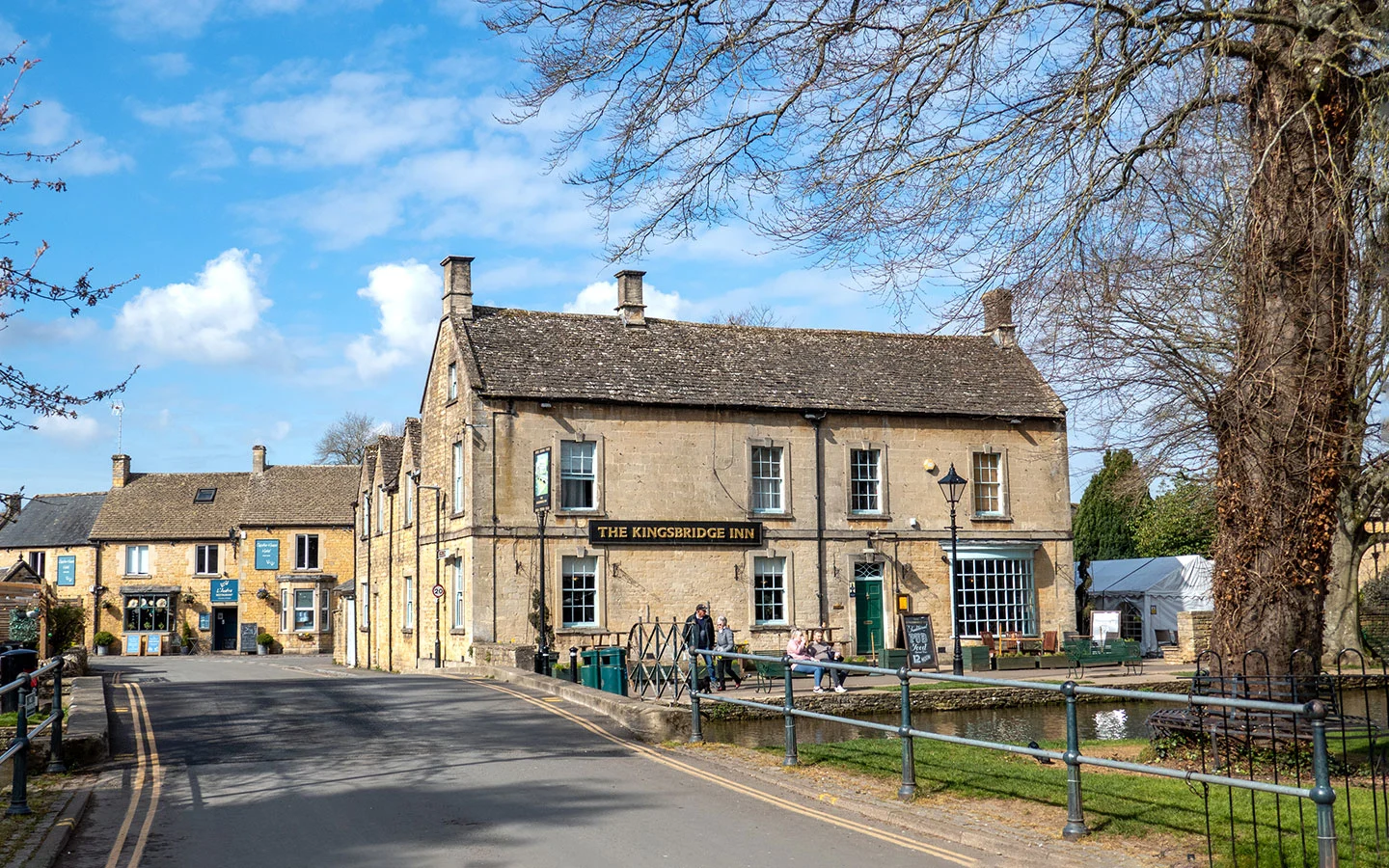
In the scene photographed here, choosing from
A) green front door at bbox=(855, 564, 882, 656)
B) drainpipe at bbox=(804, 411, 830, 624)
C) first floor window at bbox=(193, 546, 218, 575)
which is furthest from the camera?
first floor window at bbox=(193, 546, 218, 575)

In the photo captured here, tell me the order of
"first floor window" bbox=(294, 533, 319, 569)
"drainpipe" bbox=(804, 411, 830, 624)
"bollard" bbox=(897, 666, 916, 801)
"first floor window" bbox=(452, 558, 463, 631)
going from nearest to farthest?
"bollard" bbox=(897, 666, 916, 801) < "first floor window" bbox=(452, 558, 463, 631) < "drainpipe" bbox=(804, 411, 830, 624) < "first floor window" bbox=(294, 533, 319, 569)

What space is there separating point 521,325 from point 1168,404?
1622 centimetres

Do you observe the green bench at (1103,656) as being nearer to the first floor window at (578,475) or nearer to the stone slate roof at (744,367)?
the stone slate roof at (744,367)

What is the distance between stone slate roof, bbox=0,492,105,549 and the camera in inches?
2382

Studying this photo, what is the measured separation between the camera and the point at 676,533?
30.2 m

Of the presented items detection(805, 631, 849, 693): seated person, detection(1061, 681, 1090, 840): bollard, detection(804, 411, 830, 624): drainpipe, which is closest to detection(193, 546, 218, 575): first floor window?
detection(804, 411, 830, 624): drainpipe

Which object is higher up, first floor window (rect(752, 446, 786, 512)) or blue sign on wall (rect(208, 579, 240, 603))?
first floor window (rect(752, 446, 786, 512))

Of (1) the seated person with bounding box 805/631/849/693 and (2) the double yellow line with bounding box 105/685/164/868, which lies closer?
(2) the double yellow line with bounding box 105/685/164/868

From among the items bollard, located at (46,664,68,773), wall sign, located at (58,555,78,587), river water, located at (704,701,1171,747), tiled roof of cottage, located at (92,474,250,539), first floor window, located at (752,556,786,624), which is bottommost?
river water, located at (704,701,1171,747)

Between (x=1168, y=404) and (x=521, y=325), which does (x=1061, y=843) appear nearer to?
(x=1168, y=404)

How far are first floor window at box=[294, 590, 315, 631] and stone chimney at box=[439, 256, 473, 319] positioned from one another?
3075 centimetres

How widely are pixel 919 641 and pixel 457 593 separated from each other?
37.4 feet

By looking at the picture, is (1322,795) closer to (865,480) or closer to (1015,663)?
(1015,663)

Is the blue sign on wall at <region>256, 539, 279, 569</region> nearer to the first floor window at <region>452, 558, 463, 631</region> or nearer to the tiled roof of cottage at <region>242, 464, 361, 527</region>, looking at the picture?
the tiled roof of cottage at <region>242, 464, 361, 527</region>
